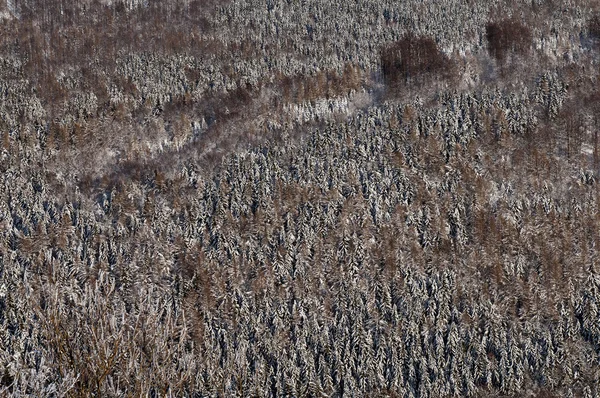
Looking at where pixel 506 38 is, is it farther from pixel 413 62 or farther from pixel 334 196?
pixel 334 196

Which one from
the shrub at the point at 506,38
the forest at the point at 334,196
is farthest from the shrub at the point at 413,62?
the shrub at the point at 506,38

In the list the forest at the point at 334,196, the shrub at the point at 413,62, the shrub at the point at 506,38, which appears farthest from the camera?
the shrub at the point at 506,38

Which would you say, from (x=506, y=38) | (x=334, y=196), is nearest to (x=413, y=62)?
(x=506, y=38)

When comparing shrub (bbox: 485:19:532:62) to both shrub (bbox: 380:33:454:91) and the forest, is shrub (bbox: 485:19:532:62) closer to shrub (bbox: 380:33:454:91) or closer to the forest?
the forest

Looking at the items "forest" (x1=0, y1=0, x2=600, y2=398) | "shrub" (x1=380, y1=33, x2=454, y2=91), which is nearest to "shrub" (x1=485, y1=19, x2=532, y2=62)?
"forest" (x1=0, y1=0, x2=600, y2=398)

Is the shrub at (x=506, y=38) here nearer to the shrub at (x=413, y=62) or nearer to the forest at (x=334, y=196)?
the forest at (x=334, y=196)
